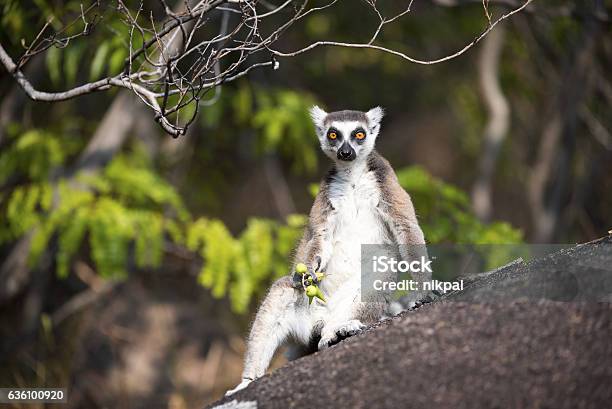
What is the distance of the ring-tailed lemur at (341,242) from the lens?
17.2 feet

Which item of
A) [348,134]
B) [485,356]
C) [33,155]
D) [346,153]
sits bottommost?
[485,356]

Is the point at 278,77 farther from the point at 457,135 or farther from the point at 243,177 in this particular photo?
the point at 457,135

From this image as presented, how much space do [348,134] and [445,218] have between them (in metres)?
2.39

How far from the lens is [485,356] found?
12.6ft

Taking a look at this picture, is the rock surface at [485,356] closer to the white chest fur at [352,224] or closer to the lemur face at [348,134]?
the white chest fur at [352,224]

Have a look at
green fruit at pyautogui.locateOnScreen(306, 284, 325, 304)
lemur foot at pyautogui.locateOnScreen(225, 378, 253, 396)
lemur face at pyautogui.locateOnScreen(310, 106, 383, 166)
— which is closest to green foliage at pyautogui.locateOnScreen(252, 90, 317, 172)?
lemur face at pyautogui.locateOnScreen(310, 106, 383, 166)

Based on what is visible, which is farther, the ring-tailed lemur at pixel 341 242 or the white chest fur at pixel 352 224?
the white chest fur at pixel 352 224

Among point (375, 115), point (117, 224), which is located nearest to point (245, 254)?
point (117, 224)

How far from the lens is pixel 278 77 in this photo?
11.9 metres

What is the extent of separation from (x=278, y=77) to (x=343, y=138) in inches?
244

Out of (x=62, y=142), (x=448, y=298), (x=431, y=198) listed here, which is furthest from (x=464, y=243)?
(x=62, y=142)

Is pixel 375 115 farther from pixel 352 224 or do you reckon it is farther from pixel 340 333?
pixel 340 333

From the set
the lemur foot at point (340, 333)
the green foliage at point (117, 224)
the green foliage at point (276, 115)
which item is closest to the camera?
the lemur foot at point (340, 333)

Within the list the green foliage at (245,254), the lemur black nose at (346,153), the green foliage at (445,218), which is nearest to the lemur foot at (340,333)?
the lemur black nose at (346,153)
